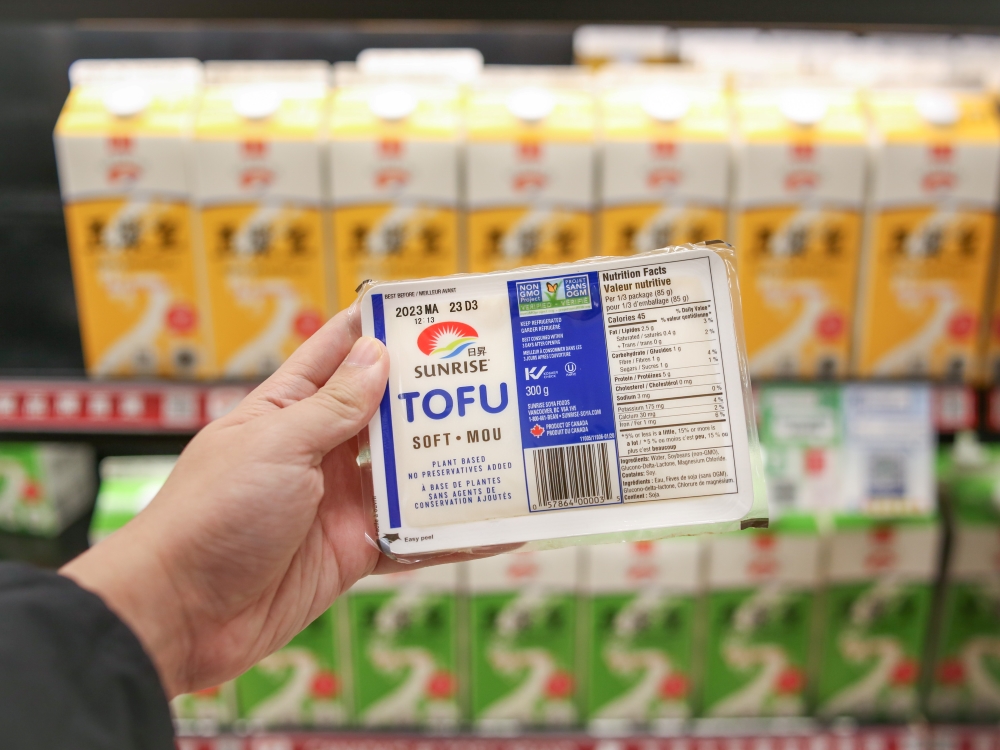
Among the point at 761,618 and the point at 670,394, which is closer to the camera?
the point at 670,394

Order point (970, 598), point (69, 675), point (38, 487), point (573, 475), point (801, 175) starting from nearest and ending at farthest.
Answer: point (69, 675) < point (573, 475) < point (801, 175) < point (970, 598) < point (38, 487)

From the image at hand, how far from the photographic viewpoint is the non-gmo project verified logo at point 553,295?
84 centimetres

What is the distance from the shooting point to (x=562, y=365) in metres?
0.84

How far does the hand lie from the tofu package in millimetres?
54

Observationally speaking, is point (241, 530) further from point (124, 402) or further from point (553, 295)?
point (124, 402)

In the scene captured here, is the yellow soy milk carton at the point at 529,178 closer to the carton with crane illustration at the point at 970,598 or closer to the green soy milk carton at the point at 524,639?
the green soy milk carton at the point at 524,639

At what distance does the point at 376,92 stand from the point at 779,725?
1336 millimetres

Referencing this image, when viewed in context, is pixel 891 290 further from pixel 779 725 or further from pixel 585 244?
pixel 779 725

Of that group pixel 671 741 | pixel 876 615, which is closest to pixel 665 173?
pixel 876 615

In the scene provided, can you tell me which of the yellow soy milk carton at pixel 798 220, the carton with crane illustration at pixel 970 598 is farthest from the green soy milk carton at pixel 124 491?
the carton with crane illustration at pixel 970 598

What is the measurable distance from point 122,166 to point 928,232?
124 cm

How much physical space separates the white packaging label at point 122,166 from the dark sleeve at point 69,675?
82 centimetres

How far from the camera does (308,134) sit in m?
1.28

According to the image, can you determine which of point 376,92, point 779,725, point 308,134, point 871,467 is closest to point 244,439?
point 308,134
